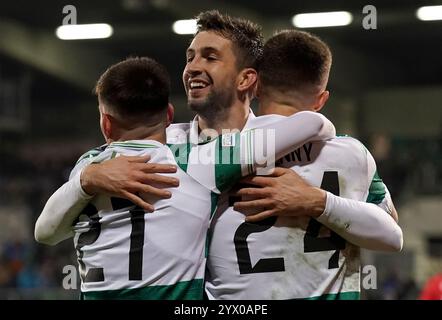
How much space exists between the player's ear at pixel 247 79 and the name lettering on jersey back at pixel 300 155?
338 mm

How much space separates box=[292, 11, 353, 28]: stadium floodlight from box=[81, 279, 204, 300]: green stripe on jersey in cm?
930

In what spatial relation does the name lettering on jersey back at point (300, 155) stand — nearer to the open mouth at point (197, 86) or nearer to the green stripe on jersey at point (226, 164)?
the green stripe on jersey at point (226, 164)

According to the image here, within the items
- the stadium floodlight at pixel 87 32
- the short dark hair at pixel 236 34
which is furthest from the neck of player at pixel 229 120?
the stadium floodlight at pixel 87 32

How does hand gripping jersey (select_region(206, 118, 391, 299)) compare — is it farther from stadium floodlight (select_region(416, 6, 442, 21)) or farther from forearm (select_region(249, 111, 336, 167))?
stadium floodlight (select_region(416, 6, 442, 21))

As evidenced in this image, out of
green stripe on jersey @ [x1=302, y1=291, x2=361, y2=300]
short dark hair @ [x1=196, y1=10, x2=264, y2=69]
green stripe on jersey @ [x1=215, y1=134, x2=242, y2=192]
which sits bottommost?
green stripe on jersey @ [x1=302, y1=291, x2=361, y2=300]

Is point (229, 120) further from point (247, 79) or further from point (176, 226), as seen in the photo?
point (176, 226)

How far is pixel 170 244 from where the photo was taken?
1.94m

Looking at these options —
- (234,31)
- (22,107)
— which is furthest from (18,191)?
(234,31)

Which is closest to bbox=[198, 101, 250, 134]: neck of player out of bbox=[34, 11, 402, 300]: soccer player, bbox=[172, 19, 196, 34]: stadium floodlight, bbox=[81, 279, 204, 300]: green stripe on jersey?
bbox=[34, 11, 402, 300]: soccer player

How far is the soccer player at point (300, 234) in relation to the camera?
6.46 feet

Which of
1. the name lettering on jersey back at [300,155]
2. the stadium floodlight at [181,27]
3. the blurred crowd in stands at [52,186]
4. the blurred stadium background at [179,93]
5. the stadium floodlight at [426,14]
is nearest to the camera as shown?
the name lettering on jersey back at [300,155]

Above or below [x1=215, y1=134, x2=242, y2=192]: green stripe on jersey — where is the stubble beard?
above

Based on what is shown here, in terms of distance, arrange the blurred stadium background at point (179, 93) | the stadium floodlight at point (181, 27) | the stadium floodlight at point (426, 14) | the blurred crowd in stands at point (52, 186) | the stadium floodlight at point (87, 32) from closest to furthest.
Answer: the blurred crowd in stands at point (52, 186) → the blurred stadium background at point (179, 93) → the stadium floodlight at point (426, 14) → the stadium floodlight at point (181, 27) → the stadium floodlight at point (87, 32)

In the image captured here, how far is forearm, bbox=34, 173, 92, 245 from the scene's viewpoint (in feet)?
6.45
